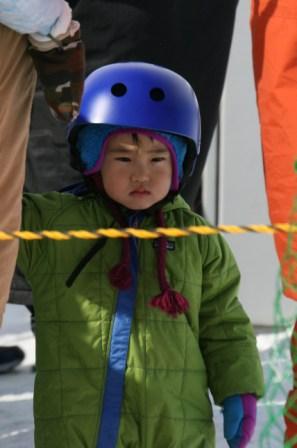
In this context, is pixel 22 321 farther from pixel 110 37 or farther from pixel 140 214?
pixel 140 214

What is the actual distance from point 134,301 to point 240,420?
358 mm

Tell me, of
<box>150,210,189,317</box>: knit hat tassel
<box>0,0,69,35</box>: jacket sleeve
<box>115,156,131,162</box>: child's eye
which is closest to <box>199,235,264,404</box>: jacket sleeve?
<box>150,210,189,317</box>: knit hat tassel

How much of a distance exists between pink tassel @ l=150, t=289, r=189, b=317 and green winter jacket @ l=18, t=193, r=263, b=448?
36 mm

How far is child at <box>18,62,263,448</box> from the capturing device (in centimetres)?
245

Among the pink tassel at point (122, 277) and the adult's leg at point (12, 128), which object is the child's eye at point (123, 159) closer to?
the pink tassel at point (122, 277)

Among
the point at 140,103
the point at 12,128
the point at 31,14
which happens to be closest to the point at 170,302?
the point at 140,103

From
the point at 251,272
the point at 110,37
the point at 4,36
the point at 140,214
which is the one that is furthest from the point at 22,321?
the point at 4,36

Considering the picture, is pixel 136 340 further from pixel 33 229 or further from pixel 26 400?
pixel 26 400

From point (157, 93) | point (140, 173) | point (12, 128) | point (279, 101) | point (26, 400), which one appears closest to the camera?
point (12, 128)

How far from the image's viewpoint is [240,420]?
2.51 m

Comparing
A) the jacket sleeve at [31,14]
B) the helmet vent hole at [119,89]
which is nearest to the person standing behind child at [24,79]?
the jacket sleeve at [31,14]

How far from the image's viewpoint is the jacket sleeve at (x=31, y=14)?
193cm

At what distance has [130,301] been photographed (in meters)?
2.49

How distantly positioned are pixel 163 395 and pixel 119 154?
562 mm
